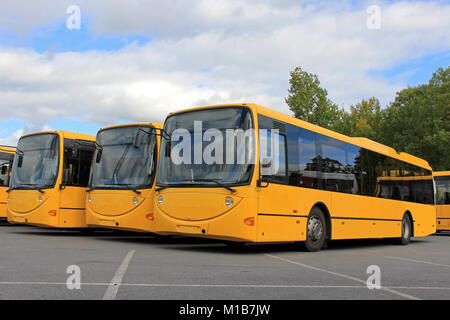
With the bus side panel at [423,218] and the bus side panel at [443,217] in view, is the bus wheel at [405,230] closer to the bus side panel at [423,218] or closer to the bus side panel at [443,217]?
the bus side panel at [423,218]

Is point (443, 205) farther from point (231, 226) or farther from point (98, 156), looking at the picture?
point (231, 226)

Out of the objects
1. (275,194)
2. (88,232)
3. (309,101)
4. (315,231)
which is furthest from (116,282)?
(309,101)

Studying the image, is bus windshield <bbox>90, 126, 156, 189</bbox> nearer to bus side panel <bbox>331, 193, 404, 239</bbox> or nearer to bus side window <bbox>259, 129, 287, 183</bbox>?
bus side window <bbox>259, 129, 287, 183</bbox>

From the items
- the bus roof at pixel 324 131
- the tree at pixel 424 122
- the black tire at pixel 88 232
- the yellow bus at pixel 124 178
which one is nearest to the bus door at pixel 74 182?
the black tire at pixel 88 232

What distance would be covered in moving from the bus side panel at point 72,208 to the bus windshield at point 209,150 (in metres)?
4.55

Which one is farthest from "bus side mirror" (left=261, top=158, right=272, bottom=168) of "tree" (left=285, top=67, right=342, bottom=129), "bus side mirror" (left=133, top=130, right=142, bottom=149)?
"tree" (left=285, top=67, right=342, bottom=129)

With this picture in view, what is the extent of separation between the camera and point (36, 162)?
1602 cm

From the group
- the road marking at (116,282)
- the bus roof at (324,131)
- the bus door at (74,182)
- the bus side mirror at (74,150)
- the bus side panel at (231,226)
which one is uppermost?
the bus roof at (324,131)

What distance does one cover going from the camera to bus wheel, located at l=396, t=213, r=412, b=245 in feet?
59.9

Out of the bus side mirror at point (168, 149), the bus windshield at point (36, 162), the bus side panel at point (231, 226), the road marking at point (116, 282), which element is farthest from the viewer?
the bus windshield at point (36, 162)

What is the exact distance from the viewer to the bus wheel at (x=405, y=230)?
18.2m

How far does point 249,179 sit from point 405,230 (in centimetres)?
971

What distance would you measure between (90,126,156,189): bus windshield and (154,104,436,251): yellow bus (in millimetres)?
1525
